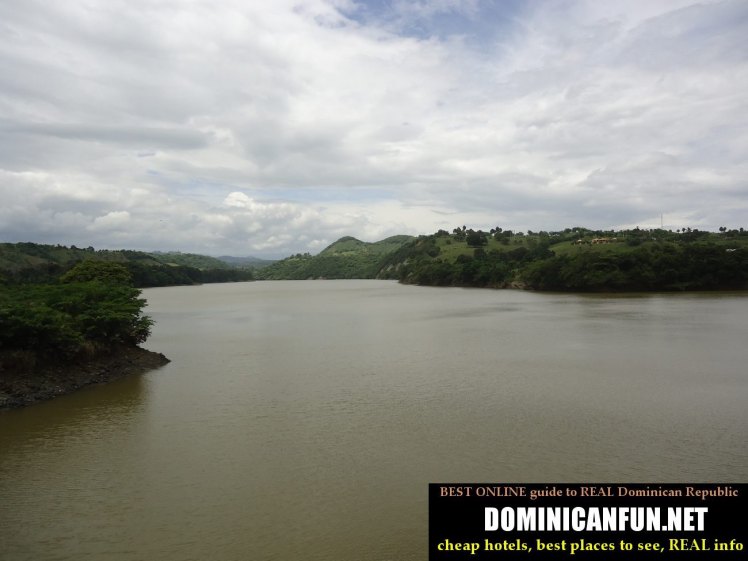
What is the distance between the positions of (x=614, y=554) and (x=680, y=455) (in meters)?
5.31

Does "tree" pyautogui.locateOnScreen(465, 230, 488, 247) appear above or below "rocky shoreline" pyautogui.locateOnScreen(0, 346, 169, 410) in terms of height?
above

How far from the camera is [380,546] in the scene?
8.11 meters

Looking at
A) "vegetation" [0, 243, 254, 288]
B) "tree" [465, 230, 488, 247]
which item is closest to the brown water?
"vegetation" [0, 243, 254, 288]

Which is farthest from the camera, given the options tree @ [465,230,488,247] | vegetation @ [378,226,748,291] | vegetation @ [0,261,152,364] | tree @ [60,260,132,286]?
tree @ [465,230,488,247]

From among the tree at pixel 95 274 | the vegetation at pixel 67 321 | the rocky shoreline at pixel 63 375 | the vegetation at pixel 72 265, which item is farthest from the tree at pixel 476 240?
the rocky shoreline at pixel 63 375

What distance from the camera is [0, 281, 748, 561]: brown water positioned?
8.73m

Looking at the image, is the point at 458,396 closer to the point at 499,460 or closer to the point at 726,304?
the point at 499,460

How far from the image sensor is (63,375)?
1869cm

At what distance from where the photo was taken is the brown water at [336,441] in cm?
873

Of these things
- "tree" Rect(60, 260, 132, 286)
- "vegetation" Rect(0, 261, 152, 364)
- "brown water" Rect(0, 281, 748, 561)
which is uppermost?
"tree" Rect(60, 260, 132, 286)

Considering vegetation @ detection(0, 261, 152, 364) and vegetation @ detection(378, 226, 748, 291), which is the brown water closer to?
vegetation @ detection(0, 261, 152, 364)

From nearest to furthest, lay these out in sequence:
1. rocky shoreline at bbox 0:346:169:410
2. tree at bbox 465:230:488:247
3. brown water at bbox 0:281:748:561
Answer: brown water at bbox 0:281:748:561, rocky shoreline at bbox 0:346:169:410, tree at bbox 465:230:488:247

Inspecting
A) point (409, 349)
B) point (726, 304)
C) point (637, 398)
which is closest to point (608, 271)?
A: point (726, 304)

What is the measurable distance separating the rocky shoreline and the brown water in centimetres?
68
